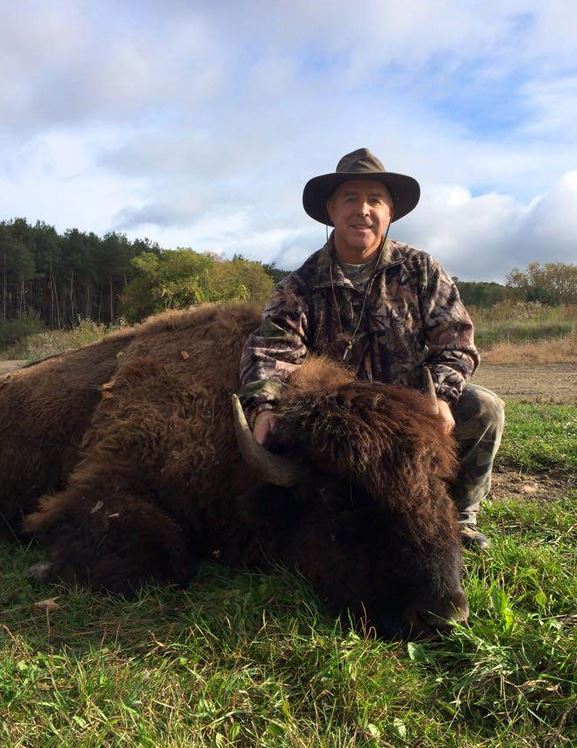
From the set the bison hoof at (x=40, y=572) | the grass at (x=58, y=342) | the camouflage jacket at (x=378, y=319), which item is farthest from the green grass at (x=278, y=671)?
the grass at (x=58, y=342)

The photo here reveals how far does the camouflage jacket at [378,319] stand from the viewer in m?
4.46

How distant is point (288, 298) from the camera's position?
15.3ft

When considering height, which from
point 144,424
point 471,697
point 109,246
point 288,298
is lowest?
point 471,697

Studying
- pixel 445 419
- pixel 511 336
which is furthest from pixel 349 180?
pixel 511 336

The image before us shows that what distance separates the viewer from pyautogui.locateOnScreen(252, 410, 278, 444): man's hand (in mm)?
3668

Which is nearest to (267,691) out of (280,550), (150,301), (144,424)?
(280,550)

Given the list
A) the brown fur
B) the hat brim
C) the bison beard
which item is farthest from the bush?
the hat brim

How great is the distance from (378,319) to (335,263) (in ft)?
1.86

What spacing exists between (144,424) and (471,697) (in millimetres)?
2608

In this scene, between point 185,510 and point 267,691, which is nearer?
point 267,691

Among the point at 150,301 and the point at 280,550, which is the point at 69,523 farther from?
the point at 150,301

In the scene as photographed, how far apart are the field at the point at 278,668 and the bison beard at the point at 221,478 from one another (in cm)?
20

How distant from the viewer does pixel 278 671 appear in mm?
2766

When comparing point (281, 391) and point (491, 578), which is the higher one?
point (281, 391)
